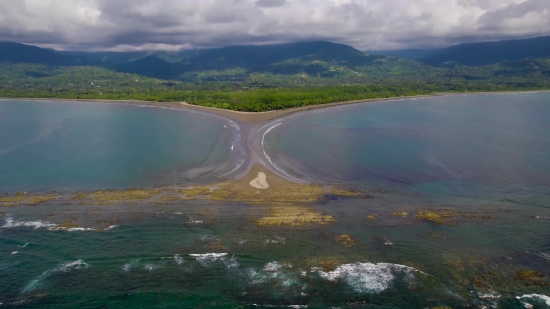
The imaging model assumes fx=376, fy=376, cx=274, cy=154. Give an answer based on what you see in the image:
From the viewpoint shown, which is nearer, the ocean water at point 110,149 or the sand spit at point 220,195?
the sand spit at point 220,195

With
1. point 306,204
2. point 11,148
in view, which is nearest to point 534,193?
point 306,204

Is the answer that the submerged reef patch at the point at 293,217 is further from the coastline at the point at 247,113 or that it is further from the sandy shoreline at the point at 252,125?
the coastline at the point at 247,113

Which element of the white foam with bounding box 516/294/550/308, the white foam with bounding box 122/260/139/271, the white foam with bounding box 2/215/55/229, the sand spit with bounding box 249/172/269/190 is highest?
the sand spit with bounding box 249/172/269/190

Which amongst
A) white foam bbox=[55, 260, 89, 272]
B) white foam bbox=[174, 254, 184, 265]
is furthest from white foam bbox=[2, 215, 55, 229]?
white foam bbox=[174, 254, 184, 265]

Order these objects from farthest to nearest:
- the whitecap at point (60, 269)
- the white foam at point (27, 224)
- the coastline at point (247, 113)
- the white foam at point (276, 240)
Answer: the coastline at point (247, 113) < the white foam at point (27, 224) < the white foam at point (276, 240) < the whitecap at point (60, 269)

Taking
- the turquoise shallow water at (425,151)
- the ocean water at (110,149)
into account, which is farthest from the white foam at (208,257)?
the turquoise shallow water at (425,151)

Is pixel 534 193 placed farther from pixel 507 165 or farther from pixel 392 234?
pixel 392 234

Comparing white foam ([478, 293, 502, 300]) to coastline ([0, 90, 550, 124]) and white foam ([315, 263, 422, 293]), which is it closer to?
white foam ([315, 263, 422, 293])
